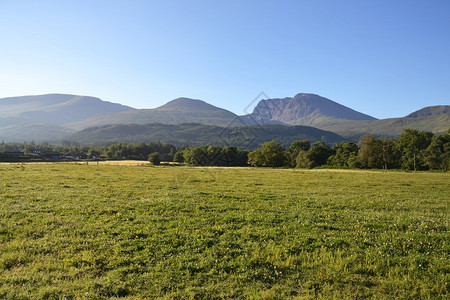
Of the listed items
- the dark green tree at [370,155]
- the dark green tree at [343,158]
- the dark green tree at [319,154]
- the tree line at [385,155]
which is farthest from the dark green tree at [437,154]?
the dark green tree at [319,154]

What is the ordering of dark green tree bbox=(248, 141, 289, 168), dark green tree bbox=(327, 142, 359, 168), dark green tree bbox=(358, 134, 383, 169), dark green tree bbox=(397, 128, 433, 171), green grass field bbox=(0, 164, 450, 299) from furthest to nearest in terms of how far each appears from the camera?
dark green tree bbox=(248, 141, 289, 168), dark green tree bbox=(327, 142, 359, 168), dark green tree bbox=(358, 134, 383, 169), dark green tree bbox=(397, 128, 433, 171), green grass field bbox=(0, 164, 450, 299)

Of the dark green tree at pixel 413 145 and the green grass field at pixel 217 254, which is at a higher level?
the dark green tree at pixel 413 145

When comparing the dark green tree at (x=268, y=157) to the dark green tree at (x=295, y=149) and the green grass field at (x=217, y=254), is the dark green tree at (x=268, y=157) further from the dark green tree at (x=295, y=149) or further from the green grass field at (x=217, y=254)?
the green grass field at (x=217, y=254)

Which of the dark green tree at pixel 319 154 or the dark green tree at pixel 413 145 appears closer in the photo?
the dark green tree at pixel 413 145

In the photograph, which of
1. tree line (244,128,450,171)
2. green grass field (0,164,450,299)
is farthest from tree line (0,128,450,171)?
green grass field (0,164,450,299)

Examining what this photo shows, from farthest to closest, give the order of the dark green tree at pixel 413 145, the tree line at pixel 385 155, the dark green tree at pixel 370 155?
the dark green tree at pixel 370 155
the dark green tree at pixel 413 145
the tree line at pixel 385 155

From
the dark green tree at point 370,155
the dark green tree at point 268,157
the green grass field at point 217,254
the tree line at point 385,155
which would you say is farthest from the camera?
the dark green tree at point 268,157

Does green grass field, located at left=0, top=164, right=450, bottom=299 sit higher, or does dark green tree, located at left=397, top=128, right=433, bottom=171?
dark green tree, located at left=397, top=128, right=433, bottom=171

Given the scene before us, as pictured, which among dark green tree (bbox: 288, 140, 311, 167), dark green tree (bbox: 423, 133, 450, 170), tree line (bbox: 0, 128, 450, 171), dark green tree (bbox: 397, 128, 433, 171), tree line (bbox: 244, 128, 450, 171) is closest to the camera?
dark green tree (bbox: 423, 133, 450, 170)

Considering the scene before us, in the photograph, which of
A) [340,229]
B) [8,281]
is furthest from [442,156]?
[8,281]

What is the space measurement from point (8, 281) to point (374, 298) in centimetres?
1048

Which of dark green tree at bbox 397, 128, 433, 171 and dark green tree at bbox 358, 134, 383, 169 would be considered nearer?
dark green tree at bbox 397, 128, 433, 171

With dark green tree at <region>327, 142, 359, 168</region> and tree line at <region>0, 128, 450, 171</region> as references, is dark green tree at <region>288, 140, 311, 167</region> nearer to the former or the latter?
tree line at <region>0, 128, 450, 171</region>

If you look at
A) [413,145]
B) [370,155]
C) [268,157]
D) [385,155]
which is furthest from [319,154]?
[413,145]
